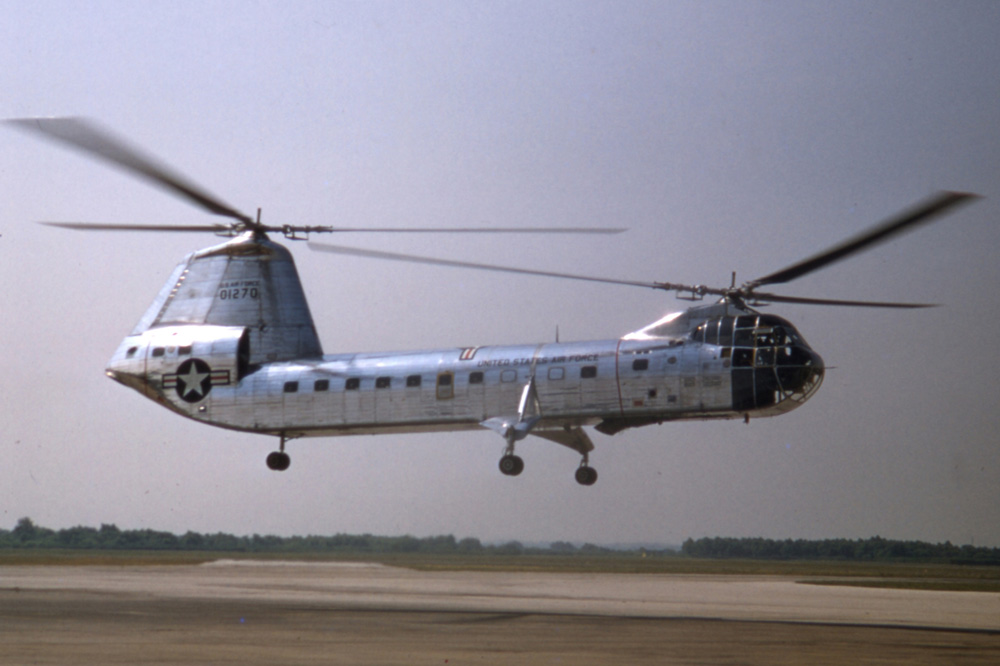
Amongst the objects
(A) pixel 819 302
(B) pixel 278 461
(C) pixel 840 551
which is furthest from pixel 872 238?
(C) pixel 840 551

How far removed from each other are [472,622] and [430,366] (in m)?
14.9

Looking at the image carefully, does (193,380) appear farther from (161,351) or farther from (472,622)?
(472,622)

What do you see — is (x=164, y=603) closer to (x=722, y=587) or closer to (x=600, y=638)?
(x=600, y=638)

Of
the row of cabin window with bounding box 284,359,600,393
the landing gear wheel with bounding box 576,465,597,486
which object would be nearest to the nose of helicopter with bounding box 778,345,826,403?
the row of cabin window with bounding box 284,359,600,393

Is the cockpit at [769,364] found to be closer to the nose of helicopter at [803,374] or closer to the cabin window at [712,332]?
the nose of helicopter at [803,374]

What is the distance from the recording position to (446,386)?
3531 centimetres

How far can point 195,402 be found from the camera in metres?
39.5

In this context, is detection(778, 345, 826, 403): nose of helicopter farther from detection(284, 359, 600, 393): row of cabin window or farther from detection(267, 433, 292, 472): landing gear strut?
detection(267, 433, 292, 472): landing gear strut

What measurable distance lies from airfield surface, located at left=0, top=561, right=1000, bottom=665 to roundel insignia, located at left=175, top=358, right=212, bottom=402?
6723mm

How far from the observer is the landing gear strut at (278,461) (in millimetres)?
40094

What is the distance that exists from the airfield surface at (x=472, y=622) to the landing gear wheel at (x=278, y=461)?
5009 millimetres

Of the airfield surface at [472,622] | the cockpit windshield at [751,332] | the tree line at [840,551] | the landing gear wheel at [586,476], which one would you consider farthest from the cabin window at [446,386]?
the tree line at [840,551]

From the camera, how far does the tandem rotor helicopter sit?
31984mm

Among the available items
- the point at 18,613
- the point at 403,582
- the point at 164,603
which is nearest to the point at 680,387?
the point at 403,582
